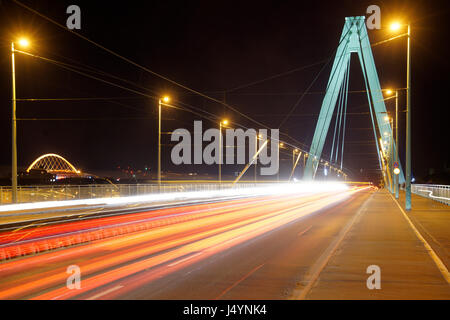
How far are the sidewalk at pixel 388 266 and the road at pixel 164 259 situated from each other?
426 mm

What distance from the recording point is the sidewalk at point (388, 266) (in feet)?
22.4

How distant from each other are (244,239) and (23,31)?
15.4m

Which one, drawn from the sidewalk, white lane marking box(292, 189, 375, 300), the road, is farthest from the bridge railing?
the sidewalk

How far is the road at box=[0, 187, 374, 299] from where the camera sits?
706 cm

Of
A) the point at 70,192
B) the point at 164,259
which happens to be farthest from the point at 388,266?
the point at 70,192

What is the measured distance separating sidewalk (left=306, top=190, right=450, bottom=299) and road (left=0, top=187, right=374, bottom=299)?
1.40 feet

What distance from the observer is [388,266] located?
29.5 ft

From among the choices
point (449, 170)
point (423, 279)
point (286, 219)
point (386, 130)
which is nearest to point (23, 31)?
point (286, 219)

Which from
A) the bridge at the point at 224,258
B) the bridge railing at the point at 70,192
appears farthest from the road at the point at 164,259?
the bridge railing at the point at 70,192

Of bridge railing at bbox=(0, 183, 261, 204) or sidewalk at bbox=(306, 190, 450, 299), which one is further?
bridge railing at bbox=(0, 183, 261, 204)

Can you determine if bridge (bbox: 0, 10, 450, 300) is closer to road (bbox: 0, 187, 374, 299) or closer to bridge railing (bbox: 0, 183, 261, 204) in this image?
road (bbox: 0, 187, 374, 299)
